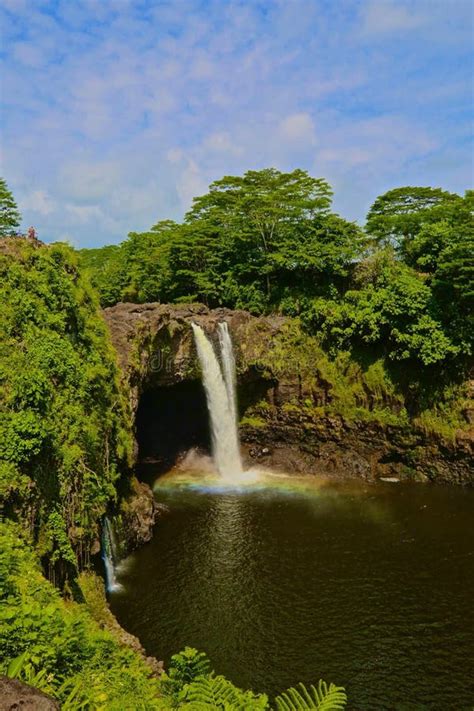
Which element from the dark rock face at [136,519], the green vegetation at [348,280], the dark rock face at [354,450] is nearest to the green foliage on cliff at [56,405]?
the dark rock face at [136,519]

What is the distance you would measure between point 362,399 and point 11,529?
20725mm

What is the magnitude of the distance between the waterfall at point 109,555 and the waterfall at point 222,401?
417 inches

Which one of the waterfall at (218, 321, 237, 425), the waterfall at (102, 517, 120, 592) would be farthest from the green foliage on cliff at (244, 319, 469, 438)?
the waterfall at (102, 517, 120, 592)

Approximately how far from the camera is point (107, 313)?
25.2 metres

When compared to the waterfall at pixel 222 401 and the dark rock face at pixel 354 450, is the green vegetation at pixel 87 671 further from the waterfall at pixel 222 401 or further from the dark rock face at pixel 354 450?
the dark rock face at pixel 354 450

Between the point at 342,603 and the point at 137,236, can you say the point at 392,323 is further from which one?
the point at 137,236

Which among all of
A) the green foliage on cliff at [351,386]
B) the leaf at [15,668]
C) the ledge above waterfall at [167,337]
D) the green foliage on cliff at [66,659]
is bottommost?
the green foliage on cliff at [66,659]

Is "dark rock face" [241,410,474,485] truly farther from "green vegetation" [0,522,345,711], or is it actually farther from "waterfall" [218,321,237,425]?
"green vegetation" [0,522,345,711]

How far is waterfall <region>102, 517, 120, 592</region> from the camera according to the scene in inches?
666

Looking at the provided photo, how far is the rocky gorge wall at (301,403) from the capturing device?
1024 inches

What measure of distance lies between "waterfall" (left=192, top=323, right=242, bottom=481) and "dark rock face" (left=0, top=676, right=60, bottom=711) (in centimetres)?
2356

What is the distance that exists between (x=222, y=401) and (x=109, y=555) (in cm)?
1294

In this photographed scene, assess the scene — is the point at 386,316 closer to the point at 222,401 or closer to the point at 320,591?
the point at 222,401

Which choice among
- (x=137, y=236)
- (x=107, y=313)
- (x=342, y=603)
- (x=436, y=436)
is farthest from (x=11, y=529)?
(x=137, y=236)
